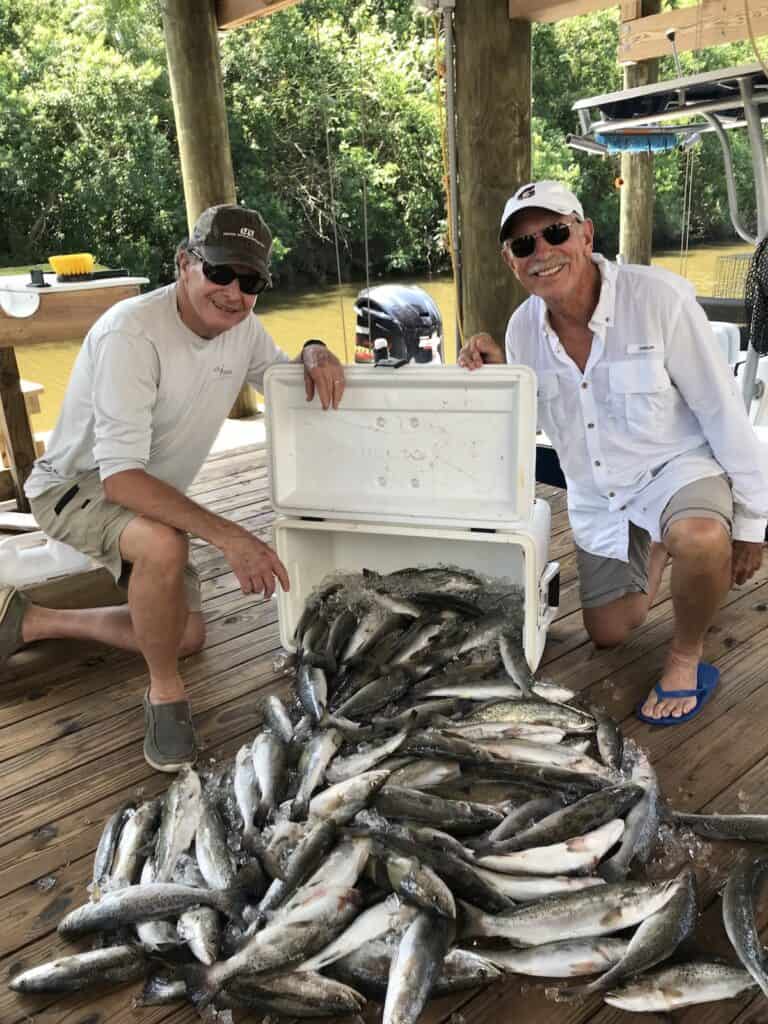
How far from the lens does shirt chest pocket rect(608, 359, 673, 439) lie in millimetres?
2416

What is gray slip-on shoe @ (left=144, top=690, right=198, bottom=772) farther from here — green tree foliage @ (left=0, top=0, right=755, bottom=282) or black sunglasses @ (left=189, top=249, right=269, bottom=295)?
green tree foliage @ (left=0, top=0, right=755, bottom=282)

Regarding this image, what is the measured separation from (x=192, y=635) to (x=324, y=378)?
41.7 inches

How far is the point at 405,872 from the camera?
160cm

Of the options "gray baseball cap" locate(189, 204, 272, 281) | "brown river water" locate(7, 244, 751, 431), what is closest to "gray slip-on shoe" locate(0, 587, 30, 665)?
"gray baseball cap" locate(189, 204, 272, 281)

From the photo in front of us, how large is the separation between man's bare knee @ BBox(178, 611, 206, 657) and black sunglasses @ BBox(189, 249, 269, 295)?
115cm

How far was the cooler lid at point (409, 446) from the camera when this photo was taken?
7.61 feet

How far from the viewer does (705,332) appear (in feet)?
7.79

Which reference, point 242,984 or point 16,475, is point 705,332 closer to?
point 242,984

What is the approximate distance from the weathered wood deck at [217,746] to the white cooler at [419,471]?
0.28 meters

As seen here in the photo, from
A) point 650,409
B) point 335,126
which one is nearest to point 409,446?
point 650,409

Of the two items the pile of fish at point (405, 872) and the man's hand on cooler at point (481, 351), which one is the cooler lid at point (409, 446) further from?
the pile of fish at point (405, 872)

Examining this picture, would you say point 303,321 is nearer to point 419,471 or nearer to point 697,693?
point 419,471

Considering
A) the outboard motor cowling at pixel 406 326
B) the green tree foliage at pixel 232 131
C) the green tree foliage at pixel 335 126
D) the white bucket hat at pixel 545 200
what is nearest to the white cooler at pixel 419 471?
the white bucket hat at pixel 545 200

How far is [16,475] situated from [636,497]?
10.8 feet
